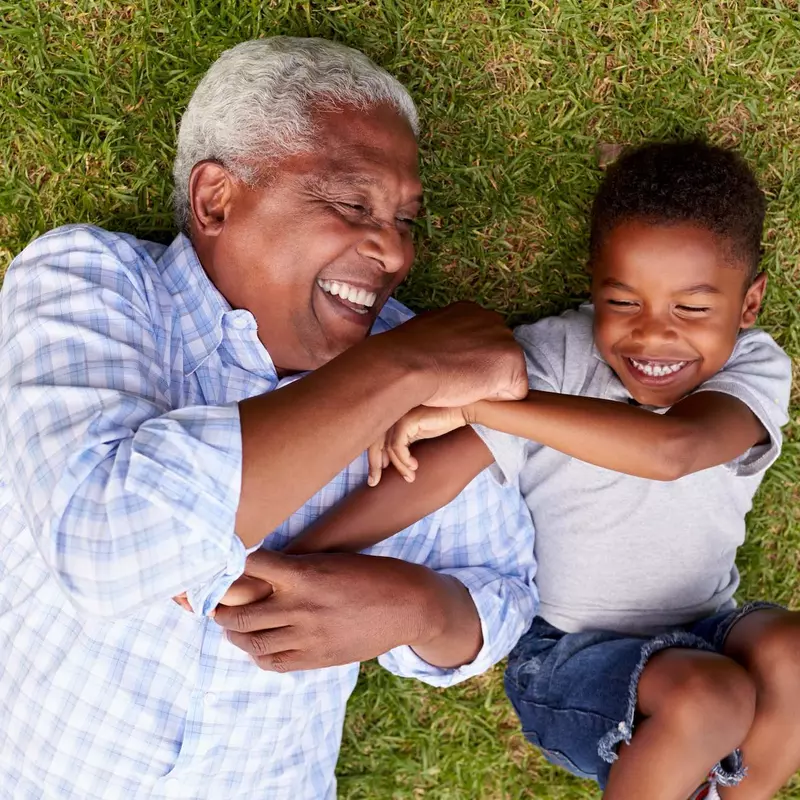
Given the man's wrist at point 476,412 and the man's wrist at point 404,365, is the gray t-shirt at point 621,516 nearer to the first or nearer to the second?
the man's wrist at point 476,412

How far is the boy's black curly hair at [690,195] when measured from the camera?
2707mm

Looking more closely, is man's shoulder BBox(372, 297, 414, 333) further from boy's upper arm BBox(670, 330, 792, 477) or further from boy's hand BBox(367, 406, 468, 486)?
boy's upper arm BBox(670, 330, 792, 477)

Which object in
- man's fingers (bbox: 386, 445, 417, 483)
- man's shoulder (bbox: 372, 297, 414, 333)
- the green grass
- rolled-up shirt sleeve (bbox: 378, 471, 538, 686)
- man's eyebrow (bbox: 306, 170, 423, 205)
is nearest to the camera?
man's eyebrow (bbox: 306, 170, 423, 205)

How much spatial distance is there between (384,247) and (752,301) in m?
1.28

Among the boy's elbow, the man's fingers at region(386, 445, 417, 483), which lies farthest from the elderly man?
the boy's elbow

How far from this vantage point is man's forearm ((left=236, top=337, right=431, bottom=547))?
1934 millimetres

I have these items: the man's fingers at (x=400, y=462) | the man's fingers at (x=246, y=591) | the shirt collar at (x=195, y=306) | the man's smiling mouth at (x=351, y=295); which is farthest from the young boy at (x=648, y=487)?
the shirt collar at (x=195, y=306)

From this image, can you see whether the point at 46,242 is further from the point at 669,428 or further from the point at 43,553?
the point at 669,428

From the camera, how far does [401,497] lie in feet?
8.95

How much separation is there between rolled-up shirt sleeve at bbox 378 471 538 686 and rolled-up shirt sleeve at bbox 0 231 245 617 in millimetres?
1020

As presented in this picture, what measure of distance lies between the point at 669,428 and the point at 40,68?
2451 mm

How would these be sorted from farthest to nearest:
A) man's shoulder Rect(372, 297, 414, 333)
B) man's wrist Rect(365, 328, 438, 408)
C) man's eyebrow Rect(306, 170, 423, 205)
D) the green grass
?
the green grass → man's shoulder Rect(372, 297, 414, 333) → man's eyebrow Rect(306, 170, 423, 205) → man's wrist Rect(365, 328, 438, 408)

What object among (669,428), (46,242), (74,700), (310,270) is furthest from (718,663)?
(46,242)

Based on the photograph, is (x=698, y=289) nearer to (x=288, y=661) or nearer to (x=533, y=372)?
(x=533, y=372)
